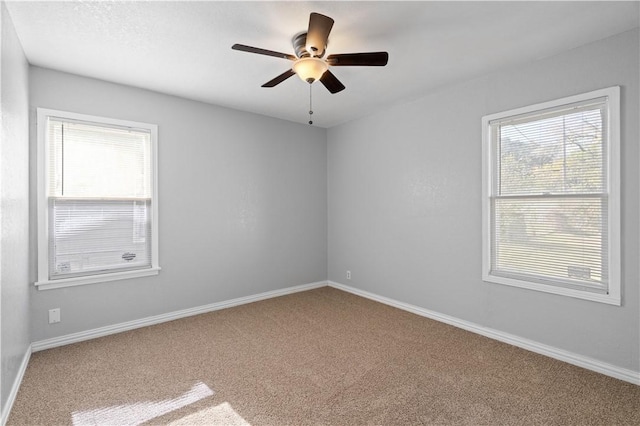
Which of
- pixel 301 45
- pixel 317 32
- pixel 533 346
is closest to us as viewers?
pixel 317 32

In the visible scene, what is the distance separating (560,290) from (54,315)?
15.0 ft

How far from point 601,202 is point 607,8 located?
1384 millimetres

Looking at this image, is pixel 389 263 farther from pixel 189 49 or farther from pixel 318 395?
pixel 189 49

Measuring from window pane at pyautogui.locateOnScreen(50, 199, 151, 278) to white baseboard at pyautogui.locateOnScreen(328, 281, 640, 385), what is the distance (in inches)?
123

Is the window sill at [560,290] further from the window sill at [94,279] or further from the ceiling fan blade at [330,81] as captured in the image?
the window sill at [94,279]

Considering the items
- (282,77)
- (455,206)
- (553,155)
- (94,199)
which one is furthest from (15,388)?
(553,155)

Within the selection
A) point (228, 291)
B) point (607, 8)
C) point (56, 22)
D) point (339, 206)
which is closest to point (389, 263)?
point (339, 206)

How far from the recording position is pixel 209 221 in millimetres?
3951

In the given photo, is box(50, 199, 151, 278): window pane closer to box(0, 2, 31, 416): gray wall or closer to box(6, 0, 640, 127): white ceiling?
box(0, 2, 31, 416): gray wall

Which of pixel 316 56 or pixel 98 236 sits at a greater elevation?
pixel 316 56

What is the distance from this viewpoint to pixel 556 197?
273cm

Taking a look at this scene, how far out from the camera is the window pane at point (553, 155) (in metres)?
2.55

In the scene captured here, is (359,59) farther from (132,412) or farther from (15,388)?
(15,388)

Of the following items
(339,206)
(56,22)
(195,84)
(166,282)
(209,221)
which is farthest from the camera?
(339,206)
